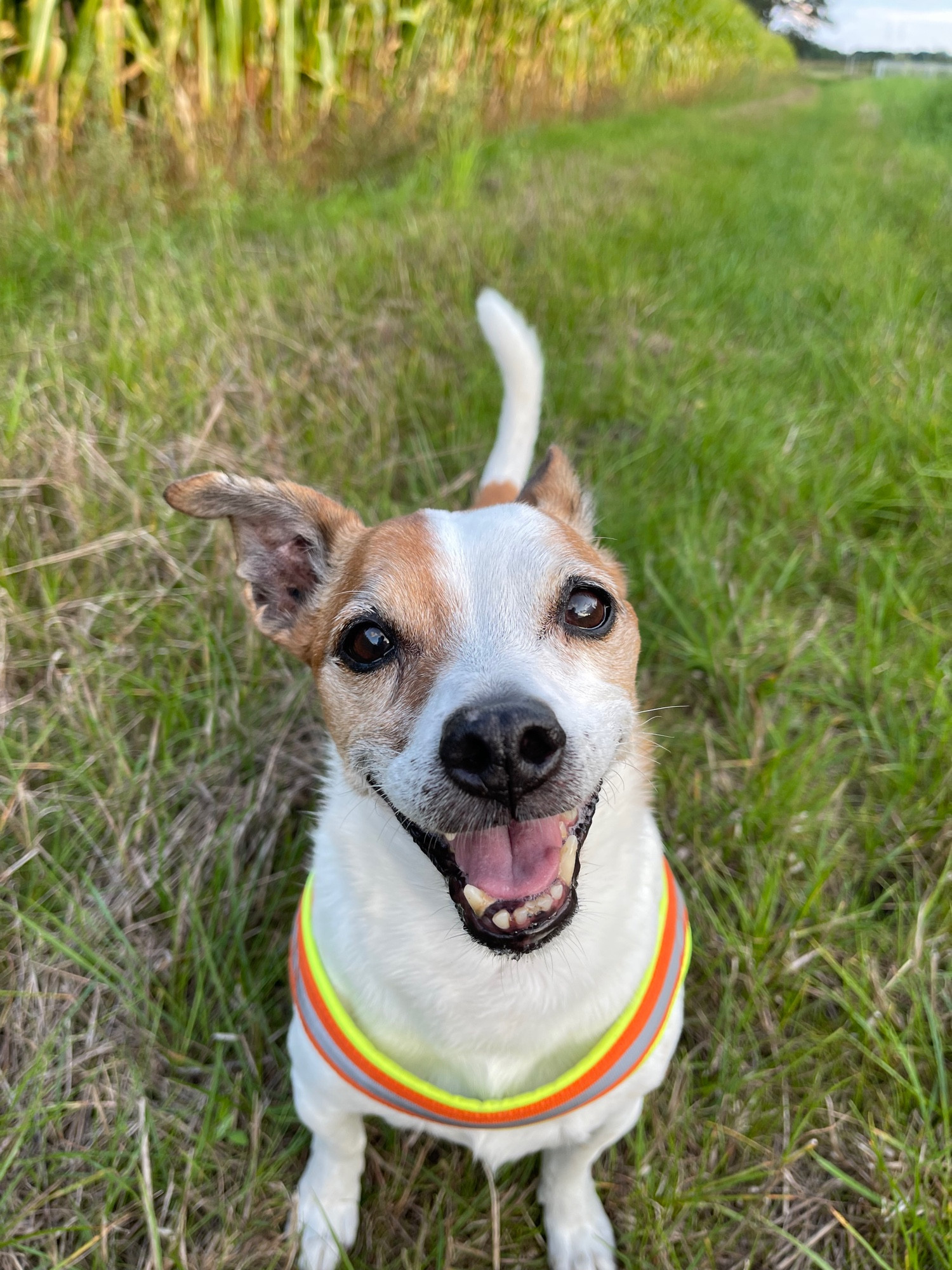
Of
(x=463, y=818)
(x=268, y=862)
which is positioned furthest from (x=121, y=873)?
(x=463, y=818)

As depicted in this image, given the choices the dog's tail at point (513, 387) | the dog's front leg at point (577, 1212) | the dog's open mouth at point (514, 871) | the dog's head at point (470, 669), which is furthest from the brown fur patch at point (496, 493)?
the dog's front leg at point (577, 1212)

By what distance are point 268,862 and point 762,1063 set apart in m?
1.43

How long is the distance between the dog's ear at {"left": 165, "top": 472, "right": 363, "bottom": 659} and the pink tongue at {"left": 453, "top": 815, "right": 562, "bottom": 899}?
71cm

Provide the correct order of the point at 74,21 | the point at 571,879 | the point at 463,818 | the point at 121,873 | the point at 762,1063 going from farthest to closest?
the point at 74,21
the point at 121,873
the point at 762,1063
the point at 571,879
the point at 463,818

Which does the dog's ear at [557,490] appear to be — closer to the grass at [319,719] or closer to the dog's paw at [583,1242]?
the grass at [319,719]

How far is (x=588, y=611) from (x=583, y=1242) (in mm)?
1463

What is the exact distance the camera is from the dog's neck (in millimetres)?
1601

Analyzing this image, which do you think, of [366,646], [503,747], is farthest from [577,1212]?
[366,646]

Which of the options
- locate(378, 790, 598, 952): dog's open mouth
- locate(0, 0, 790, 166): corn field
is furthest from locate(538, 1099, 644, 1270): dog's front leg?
locate(0, 0, 790, 166): corn field

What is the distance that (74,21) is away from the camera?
4.35 m

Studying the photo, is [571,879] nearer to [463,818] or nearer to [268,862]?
[463,818]

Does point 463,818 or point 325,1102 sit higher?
point 463,818

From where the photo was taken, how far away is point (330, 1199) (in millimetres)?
1812

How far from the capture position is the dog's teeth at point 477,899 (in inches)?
56.2
